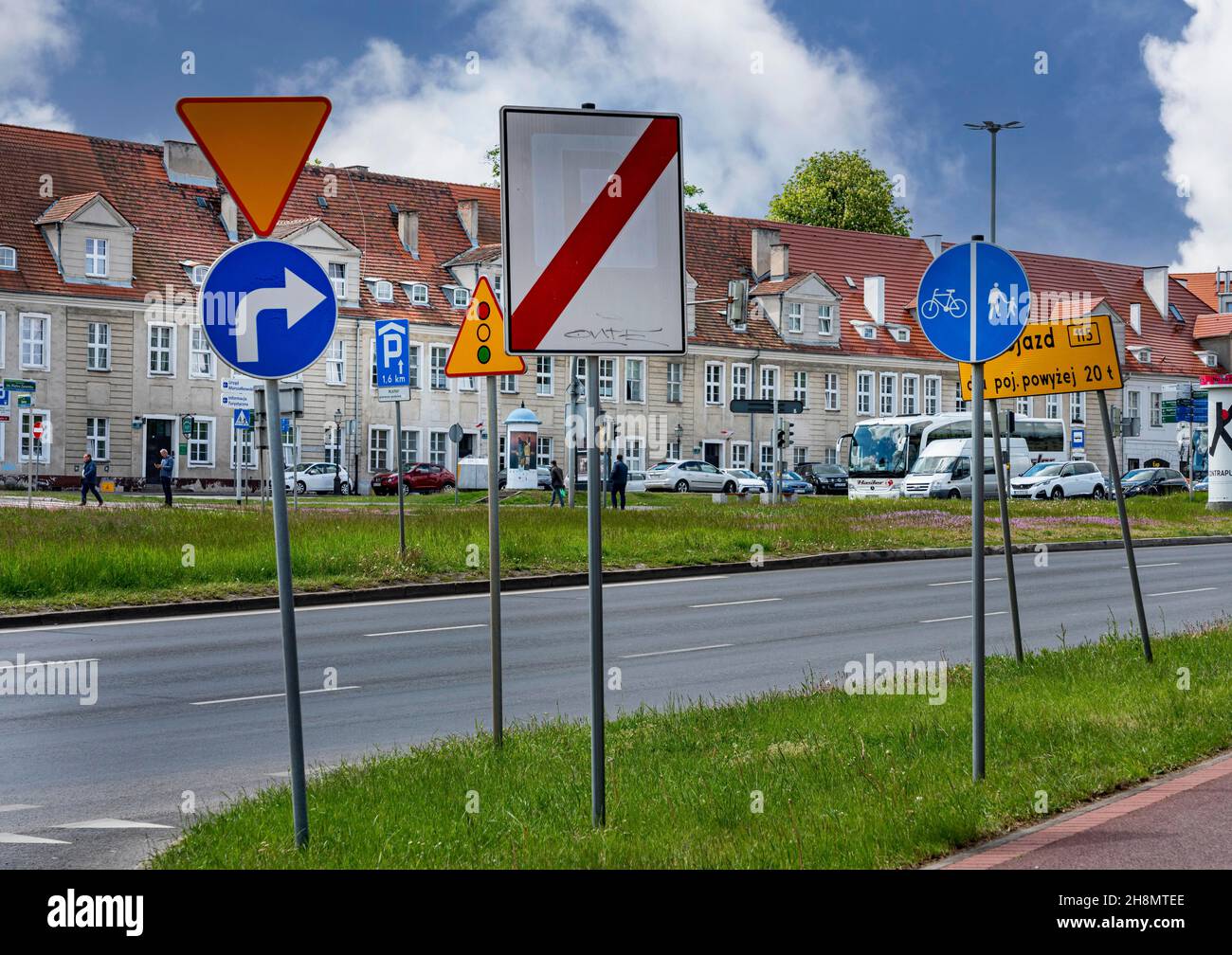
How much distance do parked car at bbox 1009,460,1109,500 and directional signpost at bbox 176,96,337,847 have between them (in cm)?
6090

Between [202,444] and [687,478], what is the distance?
66.9 ft

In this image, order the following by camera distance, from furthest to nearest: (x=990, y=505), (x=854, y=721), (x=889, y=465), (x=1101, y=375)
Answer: (x=889, y=465) < (x=990, y=505) < (x=1101, y=375) < (x=854, y=721)

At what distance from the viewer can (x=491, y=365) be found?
9.88m

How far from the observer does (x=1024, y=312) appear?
843cm

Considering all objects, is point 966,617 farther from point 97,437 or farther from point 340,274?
point 340,274

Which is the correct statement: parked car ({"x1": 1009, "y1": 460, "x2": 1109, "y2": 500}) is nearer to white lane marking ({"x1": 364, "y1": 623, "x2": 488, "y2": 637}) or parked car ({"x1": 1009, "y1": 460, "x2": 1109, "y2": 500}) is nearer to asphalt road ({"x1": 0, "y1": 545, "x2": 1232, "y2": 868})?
asphalt road ({"x1": 0, "y1": 545, "x2": 1232, "y2": 868})

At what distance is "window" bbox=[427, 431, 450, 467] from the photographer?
233ft

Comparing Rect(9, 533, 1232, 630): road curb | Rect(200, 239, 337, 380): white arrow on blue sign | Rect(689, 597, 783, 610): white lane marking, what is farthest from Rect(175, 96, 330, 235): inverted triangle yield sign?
Rect(689, 597, 783, 610): white lane marking

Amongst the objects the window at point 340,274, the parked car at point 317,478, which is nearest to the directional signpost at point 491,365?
the parked car at point 317,478

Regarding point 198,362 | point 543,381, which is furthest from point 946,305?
point 543,381
